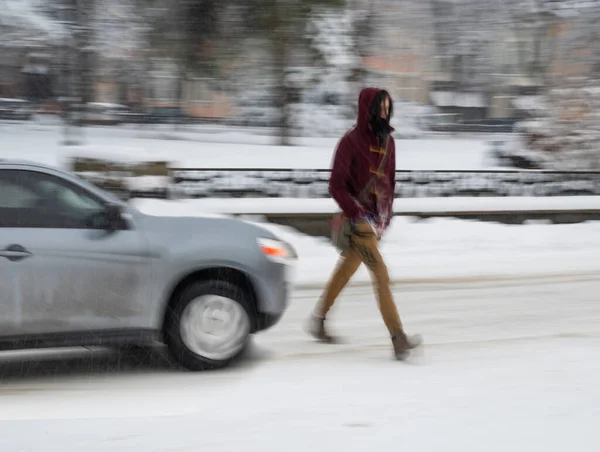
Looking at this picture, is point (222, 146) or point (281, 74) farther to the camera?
point (222, 146)

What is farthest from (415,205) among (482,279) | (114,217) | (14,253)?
(14,253)

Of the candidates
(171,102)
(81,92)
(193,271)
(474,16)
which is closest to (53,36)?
(81,92)

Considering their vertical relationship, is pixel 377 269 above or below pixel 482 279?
above

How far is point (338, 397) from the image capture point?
5.47 m

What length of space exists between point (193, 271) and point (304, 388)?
1.05 m

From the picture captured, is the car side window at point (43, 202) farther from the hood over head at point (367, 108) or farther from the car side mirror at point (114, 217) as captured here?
the hood over head at point (367, 108)

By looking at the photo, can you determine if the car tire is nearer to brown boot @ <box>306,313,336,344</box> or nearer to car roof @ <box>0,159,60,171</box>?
brown boot @ <box>306,313,336,344</box>

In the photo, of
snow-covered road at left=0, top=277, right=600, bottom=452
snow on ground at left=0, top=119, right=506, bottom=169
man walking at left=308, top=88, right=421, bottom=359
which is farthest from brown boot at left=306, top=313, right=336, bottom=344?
snow on ground at left=0, top=119, right=506, bottom=169

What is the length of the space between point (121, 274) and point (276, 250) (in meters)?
1.13

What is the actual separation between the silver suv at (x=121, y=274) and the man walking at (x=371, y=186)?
0.60 m

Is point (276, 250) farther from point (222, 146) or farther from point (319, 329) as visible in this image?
point (222, 146)

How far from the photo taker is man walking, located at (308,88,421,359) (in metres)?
6.24

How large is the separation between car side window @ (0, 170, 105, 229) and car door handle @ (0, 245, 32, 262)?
0.16 meters

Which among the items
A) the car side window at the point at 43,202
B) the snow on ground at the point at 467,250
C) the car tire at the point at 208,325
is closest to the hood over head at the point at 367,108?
the car tire at the point at 208,325
